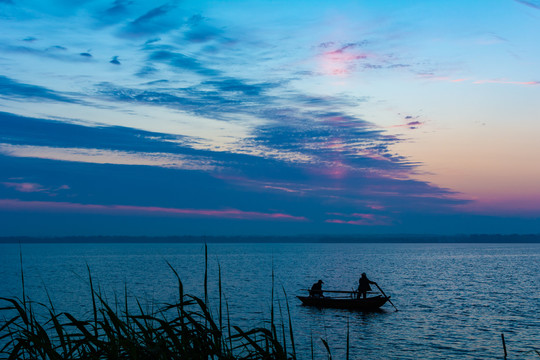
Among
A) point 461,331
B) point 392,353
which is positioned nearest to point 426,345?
point 392,353

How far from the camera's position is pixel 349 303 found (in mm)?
41812

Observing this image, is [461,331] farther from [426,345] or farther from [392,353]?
[392,353]

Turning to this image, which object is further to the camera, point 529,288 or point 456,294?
point 529,288

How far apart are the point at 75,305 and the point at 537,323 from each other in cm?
3951

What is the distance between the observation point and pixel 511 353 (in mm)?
27578

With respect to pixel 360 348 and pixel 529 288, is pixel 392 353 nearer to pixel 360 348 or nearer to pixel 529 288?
pixel 360 348

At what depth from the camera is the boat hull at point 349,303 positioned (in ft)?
136

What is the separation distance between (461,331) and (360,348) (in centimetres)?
938

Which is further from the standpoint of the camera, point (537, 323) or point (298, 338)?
point (537, 323)

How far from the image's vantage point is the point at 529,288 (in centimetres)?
7069

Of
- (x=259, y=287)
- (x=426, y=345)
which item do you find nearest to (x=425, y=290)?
(x=259, y=287)

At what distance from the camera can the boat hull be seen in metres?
41.6

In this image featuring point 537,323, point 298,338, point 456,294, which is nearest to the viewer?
point 298,338

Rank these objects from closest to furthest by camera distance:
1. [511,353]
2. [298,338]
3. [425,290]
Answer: [511,353] → [298,338] → [425,290]
